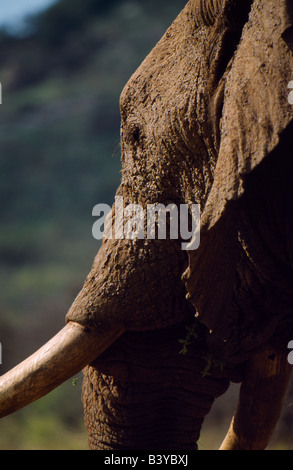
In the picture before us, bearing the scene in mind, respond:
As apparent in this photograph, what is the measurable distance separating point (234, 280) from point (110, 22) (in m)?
4.00

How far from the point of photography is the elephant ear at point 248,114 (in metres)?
1.11

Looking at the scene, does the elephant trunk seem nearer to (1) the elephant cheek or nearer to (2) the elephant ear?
(1) the elephant cheek

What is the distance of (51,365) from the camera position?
1.47 metres

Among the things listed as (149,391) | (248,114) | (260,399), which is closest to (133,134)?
(248,114)

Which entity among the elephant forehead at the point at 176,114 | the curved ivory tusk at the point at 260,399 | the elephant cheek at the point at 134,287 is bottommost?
the curved ivory tusk at the point at 260,399

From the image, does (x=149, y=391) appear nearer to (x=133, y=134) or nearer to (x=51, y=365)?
(x=51, y=365)

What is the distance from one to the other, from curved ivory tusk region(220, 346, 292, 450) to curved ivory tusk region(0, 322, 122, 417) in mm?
353

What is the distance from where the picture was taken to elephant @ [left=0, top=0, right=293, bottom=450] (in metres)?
1.18

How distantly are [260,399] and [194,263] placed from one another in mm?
566

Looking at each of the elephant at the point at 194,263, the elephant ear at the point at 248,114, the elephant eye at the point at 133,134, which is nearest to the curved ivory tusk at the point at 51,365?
the elephant at the point at 194,263

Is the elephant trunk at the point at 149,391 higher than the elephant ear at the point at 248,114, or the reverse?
the elephant ear at the point at 248,114

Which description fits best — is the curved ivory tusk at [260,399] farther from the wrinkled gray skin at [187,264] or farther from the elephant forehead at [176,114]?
the elephant forehead at [176,114]

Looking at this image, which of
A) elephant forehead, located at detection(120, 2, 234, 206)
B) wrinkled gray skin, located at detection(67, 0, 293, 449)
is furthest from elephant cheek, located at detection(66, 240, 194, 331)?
elephant forehead, located at detection(120, 2, 234, 206)
